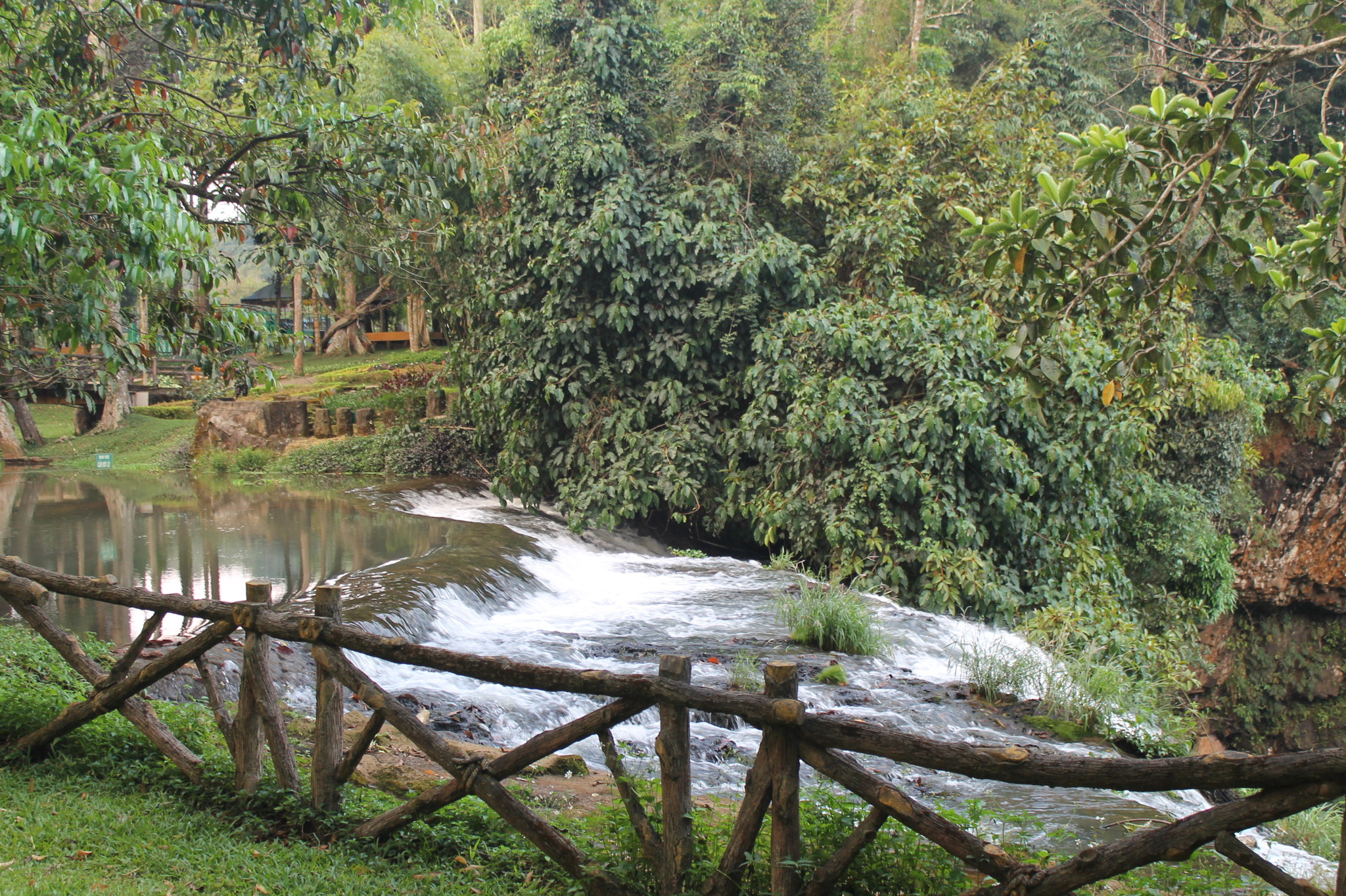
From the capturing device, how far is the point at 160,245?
5.71 meters

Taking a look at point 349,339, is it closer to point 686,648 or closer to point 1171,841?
point 686,648

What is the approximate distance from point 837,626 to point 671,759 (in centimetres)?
506

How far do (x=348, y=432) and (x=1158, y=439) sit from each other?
658 inches

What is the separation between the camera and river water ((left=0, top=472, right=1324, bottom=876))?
242 inches

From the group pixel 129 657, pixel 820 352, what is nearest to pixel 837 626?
pixel 820 352

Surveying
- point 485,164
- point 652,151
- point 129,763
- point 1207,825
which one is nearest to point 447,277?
point 485,164

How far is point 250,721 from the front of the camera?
452cm

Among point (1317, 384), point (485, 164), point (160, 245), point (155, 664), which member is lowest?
point (155, 664)

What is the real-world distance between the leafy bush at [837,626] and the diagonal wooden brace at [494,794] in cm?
484

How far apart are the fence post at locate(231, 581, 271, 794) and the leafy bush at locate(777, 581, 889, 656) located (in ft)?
16.6

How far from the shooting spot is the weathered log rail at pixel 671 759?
2.70 metres

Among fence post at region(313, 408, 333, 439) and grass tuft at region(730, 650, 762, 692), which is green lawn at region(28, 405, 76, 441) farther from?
grass tuft at region(730, 650, 762, 692)

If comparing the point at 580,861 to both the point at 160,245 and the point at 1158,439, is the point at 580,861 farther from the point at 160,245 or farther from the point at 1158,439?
the point at 1158,439

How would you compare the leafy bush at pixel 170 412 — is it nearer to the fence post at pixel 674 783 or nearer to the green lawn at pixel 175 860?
the green lawn at pixel 175 860
